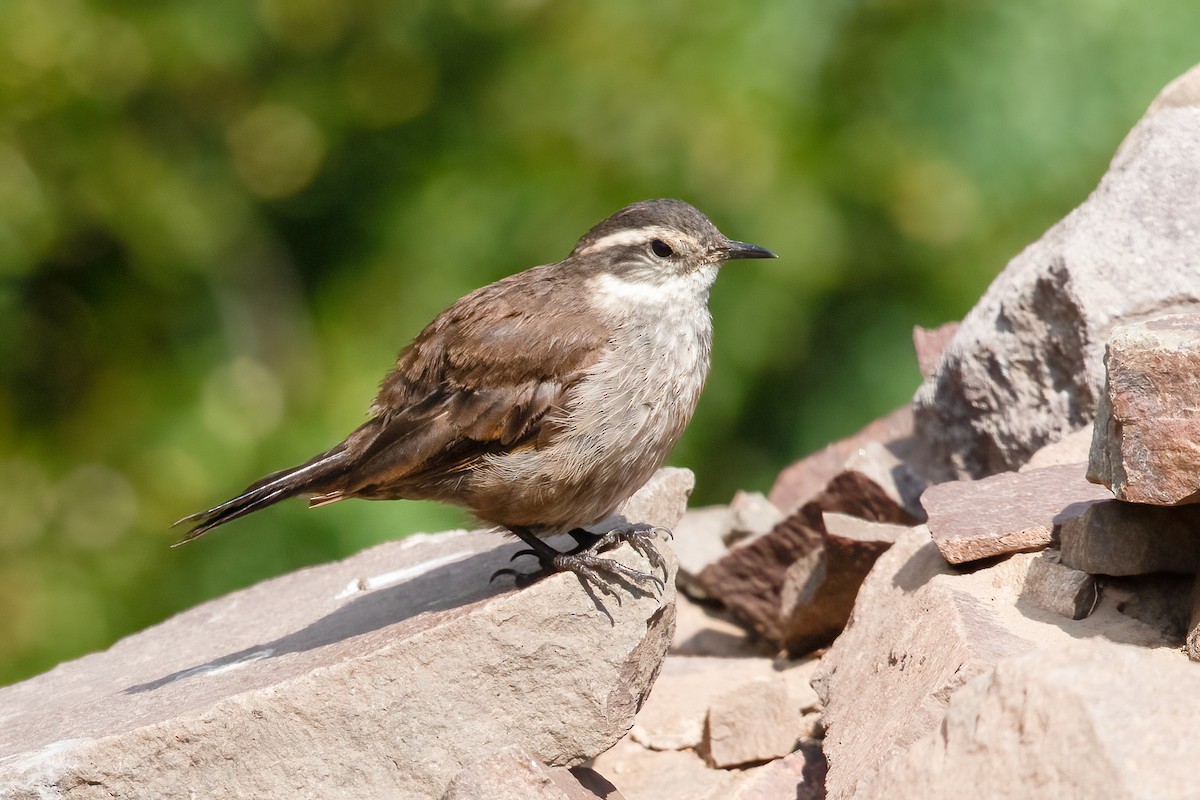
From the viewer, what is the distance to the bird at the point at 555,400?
177 inches

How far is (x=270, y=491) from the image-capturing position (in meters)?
4.80

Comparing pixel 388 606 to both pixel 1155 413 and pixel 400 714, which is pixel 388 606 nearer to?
pixel 400 714

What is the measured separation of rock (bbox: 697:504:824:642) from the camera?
5.44m

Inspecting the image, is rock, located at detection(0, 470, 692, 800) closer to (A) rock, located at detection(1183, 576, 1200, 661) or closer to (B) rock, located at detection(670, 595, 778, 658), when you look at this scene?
(B) rock, located at detection(670, 595, 778, 658)

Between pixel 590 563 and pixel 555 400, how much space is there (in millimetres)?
574

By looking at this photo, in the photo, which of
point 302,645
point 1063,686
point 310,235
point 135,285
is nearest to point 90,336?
point 135,285

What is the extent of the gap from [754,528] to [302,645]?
2119 mm

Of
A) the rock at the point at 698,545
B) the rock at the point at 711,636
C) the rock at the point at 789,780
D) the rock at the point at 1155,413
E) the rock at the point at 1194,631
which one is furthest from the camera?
the rock at the point at 698,545

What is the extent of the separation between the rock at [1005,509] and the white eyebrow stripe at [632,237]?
1341mm

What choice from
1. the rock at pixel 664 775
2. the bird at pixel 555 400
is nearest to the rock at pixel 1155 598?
the rock at pixel 664 775

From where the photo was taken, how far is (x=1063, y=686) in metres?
2.76

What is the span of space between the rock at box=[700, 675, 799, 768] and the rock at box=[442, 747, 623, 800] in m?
0.66

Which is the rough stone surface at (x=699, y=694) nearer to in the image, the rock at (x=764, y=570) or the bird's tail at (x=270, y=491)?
the rock at (x=764, y=570)

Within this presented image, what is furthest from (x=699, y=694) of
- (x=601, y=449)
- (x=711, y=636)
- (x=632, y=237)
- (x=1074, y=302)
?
(x=1074, y=302)
